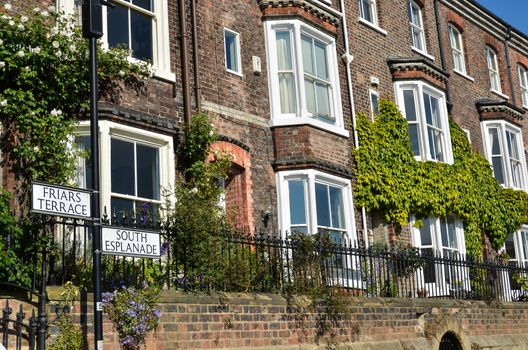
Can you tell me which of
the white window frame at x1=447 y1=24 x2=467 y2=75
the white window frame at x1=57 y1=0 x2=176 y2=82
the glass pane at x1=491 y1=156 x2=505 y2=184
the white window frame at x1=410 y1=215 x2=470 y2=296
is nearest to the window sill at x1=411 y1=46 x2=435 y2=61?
the white window frame at x1=447 y1=24 x2=467 y2=75

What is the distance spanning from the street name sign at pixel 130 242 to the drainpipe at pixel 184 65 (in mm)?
5457

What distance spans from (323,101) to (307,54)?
1.14 m

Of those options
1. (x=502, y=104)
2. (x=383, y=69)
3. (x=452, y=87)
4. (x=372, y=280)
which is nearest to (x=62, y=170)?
(x=372, y=280)

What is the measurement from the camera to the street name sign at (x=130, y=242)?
9186 mm

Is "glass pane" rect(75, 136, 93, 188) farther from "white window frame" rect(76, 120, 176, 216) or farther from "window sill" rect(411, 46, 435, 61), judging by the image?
"window sill" rect(411, 46, 435, 61)

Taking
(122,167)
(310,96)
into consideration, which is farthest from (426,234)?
(122,167)

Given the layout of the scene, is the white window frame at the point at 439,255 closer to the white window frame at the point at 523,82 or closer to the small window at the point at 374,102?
the small window at the point at 374,102

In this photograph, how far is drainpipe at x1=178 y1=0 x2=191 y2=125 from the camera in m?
15.0

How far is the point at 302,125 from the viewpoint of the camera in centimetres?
1712

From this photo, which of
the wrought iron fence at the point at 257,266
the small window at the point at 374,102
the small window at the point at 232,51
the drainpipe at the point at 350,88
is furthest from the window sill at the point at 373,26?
the wrought iron fence at the point at 257,266

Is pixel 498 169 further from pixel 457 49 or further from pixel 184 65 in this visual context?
pixel 184 65

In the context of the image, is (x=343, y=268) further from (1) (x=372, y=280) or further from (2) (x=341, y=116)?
(2) (x=341, y=116)

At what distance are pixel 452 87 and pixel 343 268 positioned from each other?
11.7 m

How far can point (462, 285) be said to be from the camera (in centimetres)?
1772
